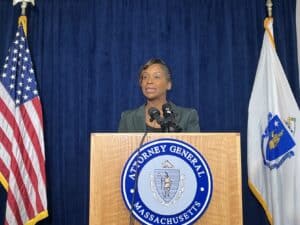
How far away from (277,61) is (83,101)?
170cm

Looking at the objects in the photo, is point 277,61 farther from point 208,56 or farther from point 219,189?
point 219,189

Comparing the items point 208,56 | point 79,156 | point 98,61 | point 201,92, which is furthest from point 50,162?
point 208,56

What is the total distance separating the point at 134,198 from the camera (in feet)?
4.24

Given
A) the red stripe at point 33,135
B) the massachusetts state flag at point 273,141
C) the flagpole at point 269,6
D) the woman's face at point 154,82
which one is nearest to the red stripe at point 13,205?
the red stripe at point 33,135

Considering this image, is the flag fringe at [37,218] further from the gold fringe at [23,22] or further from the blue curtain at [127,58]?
the gold fringe at [23,22]

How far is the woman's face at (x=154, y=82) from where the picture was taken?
218 centimetres

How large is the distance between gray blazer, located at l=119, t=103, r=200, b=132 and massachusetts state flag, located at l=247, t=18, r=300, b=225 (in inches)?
40.9

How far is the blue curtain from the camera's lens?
321 cm

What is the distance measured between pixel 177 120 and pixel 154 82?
0.29 m

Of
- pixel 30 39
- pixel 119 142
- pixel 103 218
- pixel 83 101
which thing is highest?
pixel 30 39

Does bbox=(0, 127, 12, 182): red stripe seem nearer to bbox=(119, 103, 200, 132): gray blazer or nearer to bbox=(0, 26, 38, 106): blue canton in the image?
bbox=(0, 26, 38, 106): blue canton

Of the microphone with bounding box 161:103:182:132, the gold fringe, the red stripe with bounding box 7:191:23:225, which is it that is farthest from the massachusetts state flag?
the gold fringe

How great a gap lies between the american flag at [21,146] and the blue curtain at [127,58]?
311 millimetres

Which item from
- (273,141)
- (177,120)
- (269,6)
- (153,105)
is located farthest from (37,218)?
(269,6)
